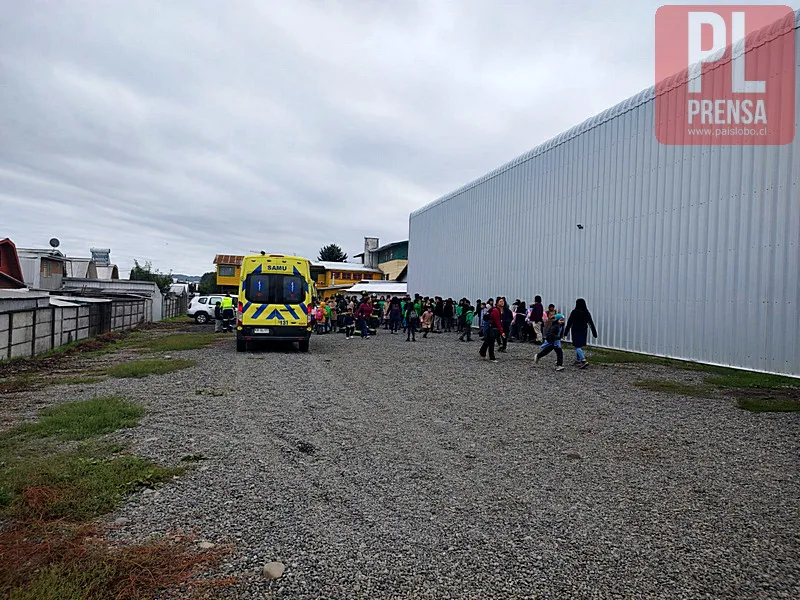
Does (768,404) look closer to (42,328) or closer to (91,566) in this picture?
(91,566)

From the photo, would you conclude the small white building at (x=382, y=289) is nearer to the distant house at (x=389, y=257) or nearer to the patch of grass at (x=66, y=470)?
the distant house at (x=389, y=257)

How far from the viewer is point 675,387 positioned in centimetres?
1099

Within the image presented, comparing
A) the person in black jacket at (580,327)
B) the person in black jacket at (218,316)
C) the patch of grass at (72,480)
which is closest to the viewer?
the patch of grass at (72,480)

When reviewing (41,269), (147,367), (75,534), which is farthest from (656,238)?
(41,269)

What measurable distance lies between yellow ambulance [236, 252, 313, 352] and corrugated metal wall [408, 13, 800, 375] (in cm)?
960

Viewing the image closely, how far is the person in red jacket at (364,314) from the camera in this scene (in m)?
23.3

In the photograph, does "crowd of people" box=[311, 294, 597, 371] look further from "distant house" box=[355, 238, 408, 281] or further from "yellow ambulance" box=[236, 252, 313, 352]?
"distant house" box=[355, 238, 408, 281]

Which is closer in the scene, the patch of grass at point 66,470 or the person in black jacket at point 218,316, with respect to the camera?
the patch of grass at point 66,470

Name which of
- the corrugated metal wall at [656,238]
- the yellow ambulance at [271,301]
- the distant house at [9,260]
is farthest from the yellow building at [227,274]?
the yellow ambulance at [271,301]

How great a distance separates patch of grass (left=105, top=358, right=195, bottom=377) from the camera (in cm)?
1227

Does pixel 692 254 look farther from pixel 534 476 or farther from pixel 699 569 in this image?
pixel 699 569

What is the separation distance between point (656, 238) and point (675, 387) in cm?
687

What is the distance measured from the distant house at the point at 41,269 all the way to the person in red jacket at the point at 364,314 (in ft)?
65.0

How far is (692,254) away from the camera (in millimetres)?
15125
